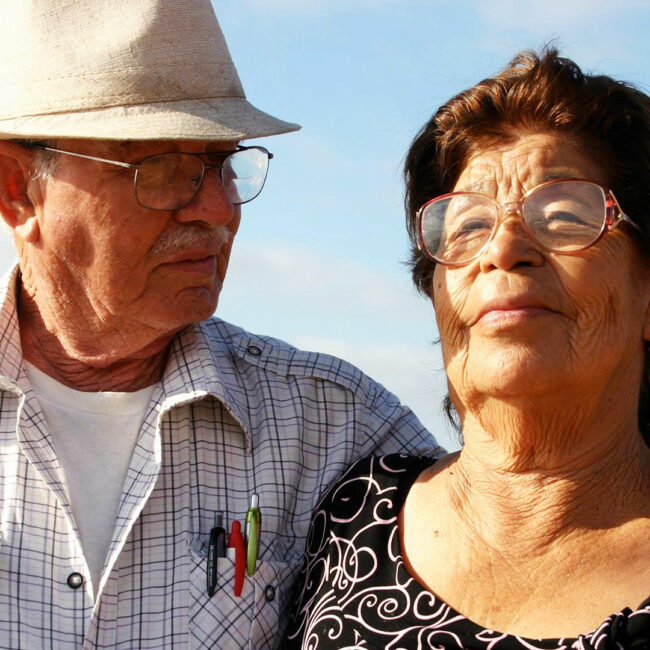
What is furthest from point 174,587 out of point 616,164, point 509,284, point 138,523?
point 616,164

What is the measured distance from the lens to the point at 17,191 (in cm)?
440

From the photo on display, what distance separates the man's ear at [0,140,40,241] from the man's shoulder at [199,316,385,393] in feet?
2.64

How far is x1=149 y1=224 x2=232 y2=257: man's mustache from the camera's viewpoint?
4.23 m

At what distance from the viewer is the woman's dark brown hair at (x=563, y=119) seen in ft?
10.9

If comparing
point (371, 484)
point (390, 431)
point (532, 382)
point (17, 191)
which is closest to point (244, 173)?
point (17, 191)

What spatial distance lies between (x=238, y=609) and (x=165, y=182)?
1.63m

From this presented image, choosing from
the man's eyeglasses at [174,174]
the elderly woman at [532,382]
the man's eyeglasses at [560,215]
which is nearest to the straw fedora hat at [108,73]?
the man's eyeglasses at [174,174]

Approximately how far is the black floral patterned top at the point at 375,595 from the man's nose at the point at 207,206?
1133mm

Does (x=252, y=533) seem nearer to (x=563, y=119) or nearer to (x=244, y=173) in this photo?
(x=244, y=173)

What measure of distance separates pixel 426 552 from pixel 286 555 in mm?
727

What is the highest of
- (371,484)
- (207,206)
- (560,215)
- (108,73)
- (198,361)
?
(108,73)

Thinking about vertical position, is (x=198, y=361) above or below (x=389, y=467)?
above

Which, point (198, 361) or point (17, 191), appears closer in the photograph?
point (198, 361)

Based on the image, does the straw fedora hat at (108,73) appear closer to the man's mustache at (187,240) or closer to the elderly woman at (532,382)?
the man's mustache at (187,240)
